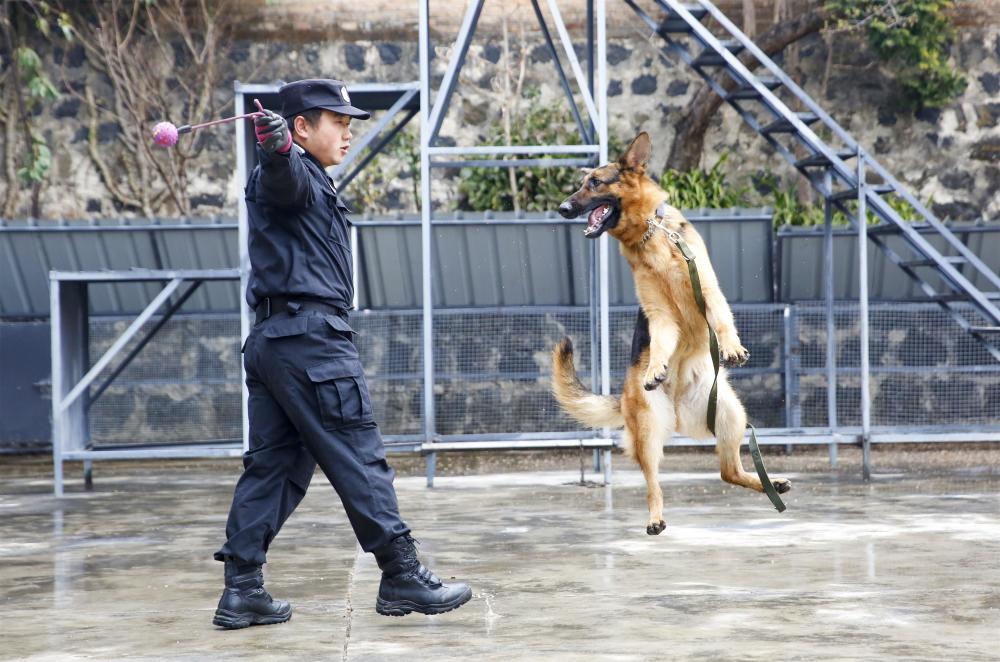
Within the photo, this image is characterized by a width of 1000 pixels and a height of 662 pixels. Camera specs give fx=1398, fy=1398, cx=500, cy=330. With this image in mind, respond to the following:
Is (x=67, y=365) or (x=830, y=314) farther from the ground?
(x=830, y=314)

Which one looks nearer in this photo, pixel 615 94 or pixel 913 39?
pixel 913 39

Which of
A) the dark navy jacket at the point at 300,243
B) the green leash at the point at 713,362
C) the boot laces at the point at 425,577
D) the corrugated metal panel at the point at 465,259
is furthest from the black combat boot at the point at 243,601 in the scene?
the corrugated metal panel at the point at 465,259

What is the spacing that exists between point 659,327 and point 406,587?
2310 millimetres

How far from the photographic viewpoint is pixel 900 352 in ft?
36.6

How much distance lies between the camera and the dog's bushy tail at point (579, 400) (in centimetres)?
730

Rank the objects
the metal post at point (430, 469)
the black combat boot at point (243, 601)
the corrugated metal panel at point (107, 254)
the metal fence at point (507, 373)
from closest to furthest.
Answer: the black combat boot at point (243, 601) → the metal post at point (430, 469) → the metal fence at point (507, 373) → the corrugated metal panel at point (107, 254)

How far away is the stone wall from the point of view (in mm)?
13836

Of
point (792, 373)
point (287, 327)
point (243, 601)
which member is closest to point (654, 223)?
point (287, 327)

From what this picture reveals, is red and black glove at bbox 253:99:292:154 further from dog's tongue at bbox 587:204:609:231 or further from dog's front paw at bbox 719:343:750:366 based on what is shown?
dog's tongue at bbox 587:204:609:231

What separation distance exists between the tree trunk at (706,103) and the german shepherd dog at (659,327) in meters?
6.65

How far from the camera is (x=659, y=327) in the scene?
6.78 meters

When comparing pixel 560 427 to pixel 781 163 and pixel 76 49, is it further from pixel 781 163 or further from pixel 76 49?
pixel 76 49

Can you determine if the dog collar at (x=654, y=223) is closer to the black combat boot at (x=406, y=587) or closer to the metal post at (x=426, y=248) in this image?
the black combat boot at (x=406, y=587)

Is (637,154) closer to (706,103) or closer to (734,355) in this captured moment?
(734,355)
